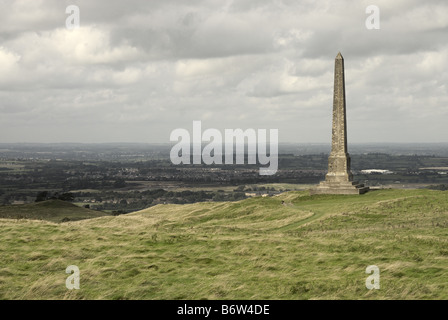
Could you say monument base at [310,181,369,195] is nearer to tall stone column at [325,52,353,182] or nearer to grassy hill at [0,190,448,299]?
tall stone column at [325,52,353,182]

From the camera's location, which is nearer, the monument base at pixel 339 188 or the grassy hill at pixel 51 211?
the monument base at pixel 339 188

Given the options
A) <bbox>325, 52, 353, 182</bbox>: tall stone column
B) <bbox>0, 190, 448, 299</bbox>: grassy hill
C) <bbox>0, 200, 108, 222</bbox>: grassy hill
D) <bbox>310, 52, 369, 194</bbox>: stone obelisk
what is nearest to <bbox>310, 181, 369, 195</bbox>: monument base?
<bbox>310, 52, 369, 194</bbox>: stone obelisk

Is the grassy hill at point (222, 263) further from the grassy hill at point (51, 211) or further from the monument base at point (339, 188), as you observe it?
the grassy hill at point (51, 211)

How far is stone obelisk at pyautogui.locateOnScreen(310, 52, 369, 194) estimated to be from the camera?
146 ft

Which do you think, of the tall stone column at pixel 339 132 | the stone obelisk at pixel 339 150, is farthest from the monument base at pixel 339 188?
the tall stone column at pixel 339 132

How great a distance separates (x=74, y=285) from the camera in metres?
14.1

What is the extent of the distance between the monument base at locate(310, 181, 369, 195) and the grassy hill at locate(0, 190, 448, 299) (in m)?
16.5

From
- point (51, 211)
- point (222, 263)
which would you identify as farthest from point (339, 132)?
point (222, 263)

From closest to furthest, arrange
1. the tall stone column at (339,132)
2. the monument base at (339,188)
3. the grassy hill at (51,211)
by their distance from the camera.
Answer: the monument base at (339,188) → the tall stone column at (339,132) → the grassy hill at (51,211)

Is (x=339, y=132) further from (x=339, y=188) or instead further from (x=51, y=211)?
(x=51, y=211)

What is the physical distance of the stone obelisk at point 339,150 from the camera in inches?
1752

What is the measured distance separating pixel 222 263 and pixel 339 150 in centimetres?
3041
